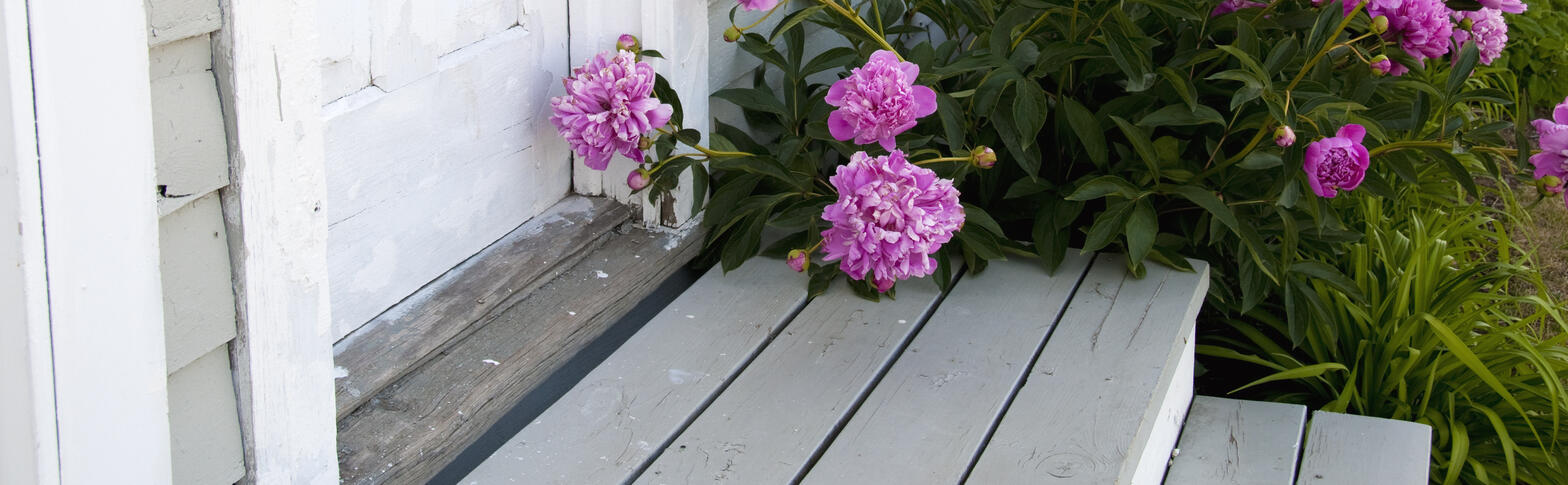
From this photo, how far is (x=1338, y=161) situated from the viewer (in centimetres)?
178

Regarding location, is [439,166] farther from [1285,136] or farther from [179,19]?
[1285,136]

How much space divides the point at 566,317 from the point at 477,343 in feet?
0.45

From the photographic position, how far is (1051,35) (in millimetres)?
2178

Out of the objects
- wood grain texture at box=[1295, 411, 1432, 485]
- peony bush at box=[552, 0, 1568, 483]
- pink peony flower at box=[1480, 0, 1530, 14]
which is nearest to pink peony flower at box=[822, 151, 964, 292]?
peony bush at box=[552, 0, 1568, 483]

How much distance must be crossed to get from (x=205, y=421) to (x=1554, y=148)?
5.21 feet

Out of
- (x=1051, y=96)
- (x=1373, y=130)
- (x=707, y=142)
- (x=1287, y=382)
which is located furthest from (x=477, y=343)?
(x=1287, y=382)

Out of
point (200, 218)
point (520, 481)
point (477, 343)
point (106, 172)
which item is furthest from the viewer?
point (477, 343)

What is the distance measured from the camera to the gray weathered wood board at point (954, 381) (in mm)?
1518

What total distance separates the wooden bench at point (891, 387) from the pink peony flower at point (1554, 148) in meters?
0.46

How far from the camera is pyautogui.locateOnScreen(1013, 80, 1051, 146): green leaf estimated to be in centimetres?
186

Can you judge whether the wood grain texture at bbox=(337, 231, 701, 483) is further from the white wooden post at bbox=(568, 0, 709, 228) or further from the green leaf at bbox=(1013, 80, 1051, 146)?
the green leaf at bbox=(1013, 80, 1051, 146)

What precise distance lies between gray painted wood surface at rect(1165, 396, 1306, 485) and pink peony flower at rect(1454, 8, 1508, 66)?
0.65 metres

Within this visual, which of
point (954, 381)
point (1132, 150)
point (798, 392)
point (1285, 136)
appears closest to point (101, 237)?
point (798, 392)

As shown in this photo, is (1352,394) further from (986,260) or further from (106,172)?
(106,172)
